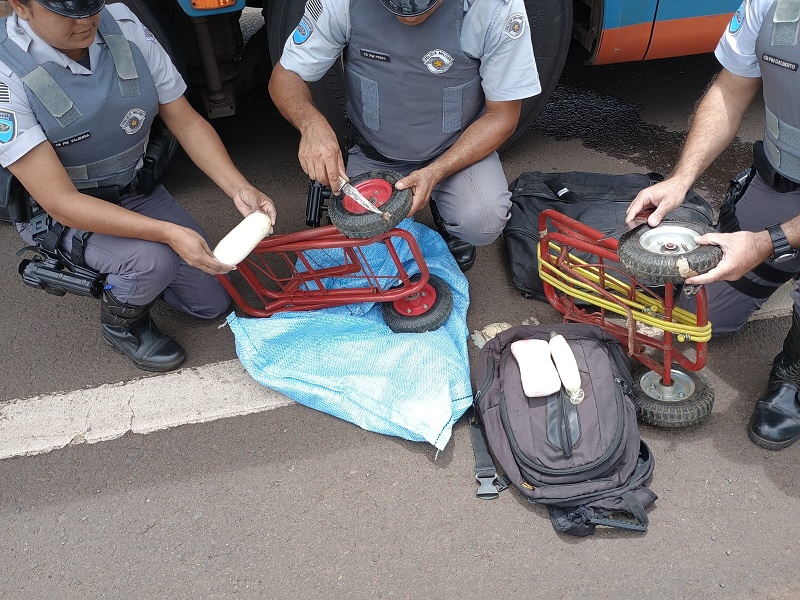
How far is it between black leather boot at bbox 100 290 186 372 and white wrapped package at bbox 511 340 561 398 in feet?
4.28

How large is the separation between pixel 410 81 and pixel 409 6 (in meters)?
0.35

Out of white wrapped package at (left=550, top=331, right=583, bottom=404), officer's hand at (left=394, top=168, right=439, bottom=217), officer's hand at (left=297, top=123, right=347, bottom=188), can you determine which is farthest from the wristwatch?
officer's hand at (left=297, top=123, right=347, bottom=188)

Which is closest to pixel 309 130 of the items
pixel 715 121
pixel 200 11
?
pixel 200 11

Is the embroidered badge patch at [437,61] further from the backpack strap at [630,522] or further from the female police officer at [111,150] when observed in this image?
the backpack strap at [630,522]

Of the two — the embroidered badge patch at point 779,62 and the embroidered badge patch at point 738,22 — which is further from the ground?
the embroidered badge patch at point 738,22

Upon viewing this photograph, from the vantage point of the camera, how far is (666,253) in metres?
1.94

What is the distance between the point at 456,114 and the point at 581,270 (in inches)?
30.6

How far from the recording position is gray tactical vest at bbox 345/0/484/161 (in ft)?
8.35

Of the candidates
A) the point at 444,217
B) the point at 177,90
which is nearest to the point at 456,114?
the point at 444,217

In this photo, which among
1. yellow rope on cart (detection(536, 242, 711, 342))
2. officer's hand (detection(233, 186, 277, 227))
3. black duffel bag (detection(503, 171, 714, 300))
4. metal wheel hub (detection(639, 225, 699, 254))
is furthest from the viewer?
black duffel bag (detection(503, 171, 714, 300))

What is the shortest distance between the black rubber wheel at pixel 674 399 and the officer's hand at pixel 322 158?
4.13ft

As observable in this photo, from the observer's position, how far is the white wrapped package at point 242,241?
7.54 ft

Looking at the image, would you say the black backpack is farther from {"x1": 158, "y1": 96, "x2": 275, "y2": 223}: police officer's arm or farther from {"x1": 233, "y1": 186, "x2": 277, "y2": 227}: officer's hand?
{"x1": 158, "y1": 96, "x2": 275, "y2": 223}: police officer's arm

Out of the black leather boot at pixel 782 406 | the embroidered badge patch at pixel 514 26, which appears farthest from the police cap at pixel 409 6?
the black leather boot at pixel 782 406
